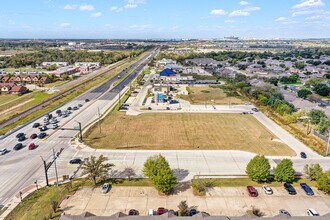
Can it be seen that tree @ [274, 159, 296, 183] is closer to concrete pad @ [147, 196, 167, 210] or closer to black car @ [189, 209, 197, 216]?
black car @ [189, 209, 197, 216]

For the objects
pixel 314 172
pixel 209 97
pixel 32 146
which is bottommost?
pixel 32 146

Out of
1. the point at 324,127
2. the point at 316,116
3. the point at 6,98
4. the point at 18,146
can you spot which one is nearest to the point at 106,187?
the point at 18,146

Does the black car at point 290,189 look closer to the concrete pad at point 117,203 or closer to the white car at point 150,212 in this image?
the white car at point 150,212

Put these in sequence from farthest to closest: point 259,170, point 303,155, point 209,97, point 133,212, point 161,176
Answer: point 209,97 < point 303,155 < point 259,170 < point 161,176 < point 133,212

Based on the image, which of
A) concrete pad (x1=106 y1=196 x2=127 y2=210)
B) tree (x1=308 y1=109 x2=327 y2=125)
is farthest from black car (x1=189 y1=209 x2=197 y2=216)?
tree (x1=308 y1=109 x2=327 y2=125)

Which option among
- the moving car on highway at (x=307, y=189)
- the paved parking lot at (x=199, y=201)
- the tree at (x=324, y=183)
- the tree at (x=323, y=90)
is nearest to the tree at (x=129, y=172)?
the paved parking lot at (x=199, y=201)

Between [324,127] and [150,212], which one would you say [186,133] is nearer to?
[324,127]

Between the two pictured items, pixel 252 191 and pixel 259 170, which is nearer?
pixel 252 191
